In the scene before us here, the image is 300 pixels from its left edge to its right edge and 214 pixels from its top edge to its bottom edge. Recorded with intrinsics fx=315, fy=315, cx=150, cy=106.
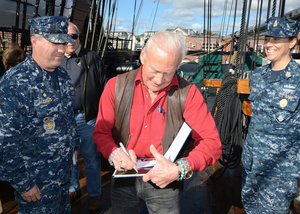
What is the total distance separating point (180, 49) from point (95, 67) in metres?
1.51

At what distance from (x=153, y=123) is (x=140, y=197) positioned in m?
0.44

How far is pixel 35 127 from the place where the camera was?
1730mm

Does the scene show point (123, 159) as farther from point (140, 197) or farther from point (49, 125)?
point (49, 125)

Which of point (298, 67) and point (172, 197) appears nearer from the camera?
point (172, 197)

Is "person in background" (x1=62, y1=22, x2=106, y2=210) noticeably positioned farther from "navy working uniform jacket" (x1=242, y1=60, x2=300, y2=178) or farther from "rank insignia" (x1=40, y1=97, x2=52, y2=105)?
"navy working uniform jacket" (x1=242, y1=60, x2=300, y2=178)

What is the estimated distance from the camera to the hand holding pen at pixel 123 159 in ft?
4.78

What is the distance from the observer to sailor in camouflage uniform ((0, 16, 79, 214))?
5.31ft

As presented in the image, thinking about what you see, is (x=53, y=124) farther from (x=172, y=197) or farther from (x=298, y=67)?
(x=298, y=67)

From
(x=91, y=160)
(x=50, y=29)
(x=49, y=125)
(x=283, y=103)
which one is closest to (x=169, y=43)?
(x=50, y=29)

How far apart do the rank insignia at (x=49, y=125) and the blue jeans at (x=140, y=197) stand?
17.9 inches

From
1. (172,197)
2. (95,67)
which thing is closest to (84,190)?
(95,67)

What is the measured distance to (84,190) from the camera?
336 cm

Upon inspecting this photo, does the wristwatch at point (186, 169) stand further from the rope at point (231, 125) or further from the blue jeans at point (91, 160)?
the rope at point (231, 125)

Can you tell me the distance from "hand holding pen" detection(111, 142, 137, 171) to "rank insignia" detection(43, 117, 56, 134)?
47 centimetres
